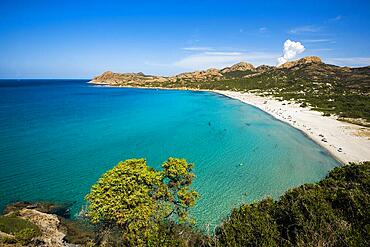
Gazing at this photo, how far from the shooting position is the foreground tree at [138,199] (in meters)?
14.7

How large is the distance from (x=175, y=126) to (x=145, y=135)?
41.3ft

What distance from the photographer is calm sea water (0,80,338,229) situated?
2823 centimetres

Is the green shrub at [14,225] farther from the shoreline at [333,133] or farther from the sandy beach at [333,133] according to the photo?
the sandy beach at [333,133]

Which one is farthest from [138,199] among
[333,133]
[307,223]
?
[333,133]

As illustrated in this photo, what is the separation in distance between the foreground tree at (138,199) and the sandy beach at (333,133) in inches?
1186

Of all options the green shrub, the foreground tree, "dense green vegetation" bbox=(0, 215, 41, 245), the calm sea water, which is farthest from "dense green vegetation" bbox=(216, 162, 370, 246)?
the green shrub

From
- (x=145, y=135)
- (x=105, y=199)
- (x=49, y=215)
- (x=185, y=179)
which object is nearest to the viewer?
(x=105, y=199)

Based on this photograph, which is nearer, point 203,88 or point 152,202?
point 152,202

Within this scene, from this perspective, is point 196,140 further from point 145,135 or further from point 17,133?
point 17,133

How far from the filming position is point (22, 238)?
631 inches

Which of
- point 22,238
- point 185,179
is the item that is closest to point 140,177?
point 185,179

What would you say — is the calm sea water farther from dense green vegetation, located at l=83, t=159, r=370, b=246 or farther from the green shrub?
dense green vegetation, located at l=83, t=159, r=370, b=246

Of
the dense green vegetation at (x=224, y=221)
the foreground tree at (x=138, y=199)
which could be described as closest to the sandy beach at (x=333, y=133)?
the dense green vegetation at (x=224, y=221)

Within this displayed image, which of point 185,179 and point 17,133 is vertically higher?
point 185,179
